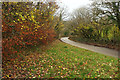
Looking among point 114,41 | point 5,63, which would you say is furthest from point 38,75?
point 114,41

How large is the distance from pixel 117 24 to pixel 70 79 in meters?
11.0

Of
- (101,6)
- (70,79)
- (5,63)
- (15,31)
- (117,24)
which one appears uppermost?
(101,6)

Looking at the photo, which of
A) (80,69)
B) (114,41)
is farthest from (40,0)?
(114,41)

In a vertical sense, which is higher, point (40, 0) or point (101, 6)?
point (101, 6)

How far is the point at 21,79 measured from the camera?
335cm

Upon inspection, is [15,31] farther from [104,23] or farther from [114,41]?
[104,23]

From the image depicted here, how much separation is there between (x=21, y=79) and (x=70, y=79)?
1.70 meters

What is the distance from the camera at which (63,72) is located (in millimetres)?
4039

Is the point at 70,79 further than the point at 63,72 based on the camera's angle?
No

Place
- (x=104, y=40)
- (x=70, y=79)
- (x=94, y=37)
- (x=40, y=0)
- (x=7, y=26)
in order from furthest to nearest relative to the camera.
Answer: (x=94, y=37), (x=104, y=40), (x=40, y=0), (x=70, y=79), (x=7, y=26)

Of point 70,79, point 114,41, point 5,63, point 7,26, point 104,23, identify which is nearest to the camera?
point 7,26

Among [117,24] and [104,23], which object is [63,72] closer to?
[117,24]

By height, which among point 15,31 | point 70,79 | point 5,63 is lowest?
point 70,79

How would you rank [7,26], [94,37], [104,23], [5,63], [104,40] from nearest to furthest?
1. [7,26]
2. [5,63]
3. [104,40]
4. [104,23]
5. [94,37]
